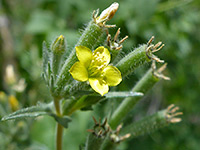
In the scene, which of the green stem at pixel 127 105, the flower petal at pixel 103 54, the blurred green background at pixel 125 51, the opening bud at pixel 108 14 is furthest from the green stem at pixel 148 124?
the opening bud at pixel 108 14

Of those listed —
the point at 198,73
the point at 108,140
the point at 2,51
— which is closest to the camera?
the point at 108,140

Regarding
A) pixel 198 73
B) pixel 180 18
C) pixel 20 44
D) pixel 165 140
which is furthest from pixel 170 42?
pixel 20 44

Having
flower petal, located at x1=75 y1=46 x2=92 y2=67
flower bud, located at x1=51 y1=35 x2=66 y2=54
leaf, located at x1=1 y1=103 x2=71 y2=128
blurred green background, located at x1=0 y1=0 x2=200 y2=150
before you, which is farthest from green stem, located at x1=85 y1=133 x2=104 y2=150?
blurred green background, located at x1=0 y1=0 x2=200 y2=150

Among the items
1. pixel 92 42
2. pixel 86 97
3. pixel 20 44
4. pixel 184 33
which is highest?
pixel 20 44

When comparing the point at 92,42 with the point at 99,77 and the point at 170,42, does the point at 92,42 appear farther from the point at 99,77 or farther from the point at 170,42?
the point at 170,42

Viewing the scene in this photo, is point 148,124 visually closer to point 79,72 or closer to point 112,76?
point 112,76

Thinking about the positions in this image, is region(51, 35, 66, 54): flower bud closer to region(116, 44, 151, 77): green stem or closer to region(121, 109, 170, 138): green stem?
region(116, 44, 151, 77): green stem
